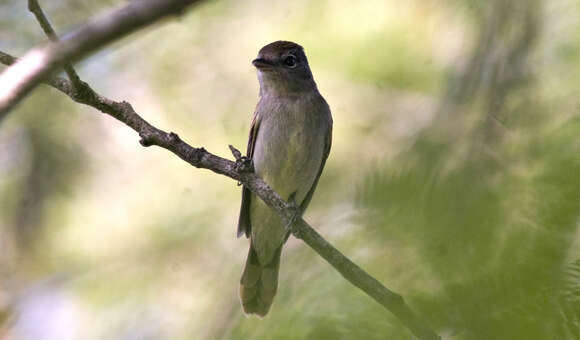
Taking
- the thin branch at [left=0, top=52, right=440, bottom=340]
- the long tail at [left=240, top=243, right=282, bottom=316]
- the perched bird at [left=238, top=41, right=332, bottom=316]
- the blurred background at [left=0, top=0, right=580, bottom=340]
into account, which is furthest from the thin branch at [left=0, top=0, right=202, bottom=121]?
the perched bird at [left=238, top=41, right=332, bottom=316]

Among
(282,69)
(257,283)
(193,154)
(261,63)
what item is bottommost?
(193,154)

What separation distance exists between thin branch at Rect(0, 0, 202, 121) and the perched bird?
162 inches

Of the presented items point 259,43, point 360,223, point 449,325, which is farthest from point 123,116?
point 259,43

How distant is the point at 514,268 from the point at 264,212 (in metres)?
5.01

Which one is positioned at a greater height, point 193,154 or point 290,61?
point 290,61

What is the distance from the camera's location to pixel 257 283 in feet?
19.8

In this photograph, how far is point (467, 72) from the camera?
7.78 ft

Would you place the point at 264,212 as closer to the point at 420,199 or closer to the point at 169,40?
the point at 169,40

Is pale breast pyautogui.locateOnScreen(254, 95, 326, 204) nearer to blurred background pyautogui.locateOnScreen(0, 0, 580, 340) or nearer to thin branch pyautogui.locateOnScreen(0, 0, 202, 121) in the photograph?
blurred background pyautogui.locateOnScreen(0, 0, 580, 340)

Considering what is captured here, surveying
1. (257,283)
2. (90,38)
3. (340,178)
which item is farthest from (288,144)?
(90,38)

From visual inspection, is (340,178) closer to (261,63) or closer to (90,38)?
(261,63)

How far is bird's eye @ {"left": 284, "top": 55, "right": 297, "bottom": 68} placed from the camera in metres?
5.90

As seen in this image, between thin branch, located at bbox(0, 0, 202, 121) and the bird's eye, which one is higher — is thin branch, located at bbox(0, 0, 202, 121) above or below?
below

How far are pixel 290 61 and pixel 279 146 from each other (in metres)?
0.86
